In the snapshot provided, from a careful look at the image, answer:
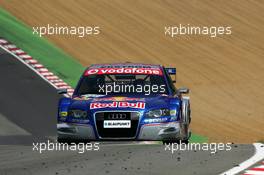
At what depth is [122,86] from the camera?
48.6 ft

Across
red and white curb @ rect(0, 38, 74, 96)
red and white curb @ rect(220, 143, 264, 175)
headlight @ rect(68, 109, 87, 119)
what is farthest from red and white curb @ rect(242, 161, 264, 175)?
red and white curb @ rect(0, 38, 74, 96)

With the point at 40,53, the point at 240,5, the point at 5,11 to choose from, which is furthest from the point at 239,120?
the point at 240,5


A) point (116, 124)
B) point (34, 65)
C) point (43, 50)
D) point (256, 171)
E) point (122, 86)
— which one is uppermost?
point (43, 50)

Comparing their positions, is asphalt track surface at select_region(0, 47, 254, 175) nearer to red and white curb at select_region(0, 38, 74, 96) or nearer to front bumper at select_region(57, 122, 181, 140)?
front bumper at select_region(57, 122, 181, 140)

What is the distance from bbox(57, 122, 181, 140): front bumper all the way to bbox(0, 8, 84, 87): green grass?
52.5ft

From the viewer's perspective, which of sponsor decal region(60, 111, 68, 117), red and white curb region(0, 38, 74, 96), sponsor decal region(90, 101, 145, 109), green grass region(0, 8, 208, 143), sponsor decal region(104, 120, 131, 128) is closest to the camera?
sponsor decal region(104, 120, 131, 128)

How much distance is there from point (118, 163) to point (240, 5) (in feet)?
111

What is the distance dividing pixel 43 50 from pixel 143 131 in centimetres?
2027

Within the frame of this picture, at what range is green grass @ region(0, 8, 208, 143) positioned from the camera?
31.1 m

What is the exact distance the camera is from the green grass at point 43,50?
31.1 metres

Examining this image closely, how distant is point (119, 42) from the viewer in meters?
37.7

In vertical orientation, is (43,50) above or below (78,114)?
above

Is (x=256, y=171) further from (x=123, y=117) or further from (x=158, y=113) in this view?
(x=123, y=117)

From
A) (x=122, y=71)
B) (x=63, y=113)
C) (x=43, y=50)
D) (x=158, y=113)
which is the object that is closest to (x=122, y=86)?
(x=122, y=71)
